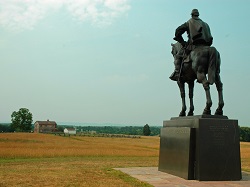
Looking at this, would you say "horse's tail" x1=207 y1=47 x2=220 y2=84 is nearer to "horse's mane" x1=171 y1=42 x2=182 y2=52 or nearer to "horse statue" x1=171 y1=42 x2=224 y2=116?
"horse statue" x1=171 y1=42 x2=224 y2=116

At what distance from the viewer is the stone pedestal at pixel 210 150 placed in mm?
9719

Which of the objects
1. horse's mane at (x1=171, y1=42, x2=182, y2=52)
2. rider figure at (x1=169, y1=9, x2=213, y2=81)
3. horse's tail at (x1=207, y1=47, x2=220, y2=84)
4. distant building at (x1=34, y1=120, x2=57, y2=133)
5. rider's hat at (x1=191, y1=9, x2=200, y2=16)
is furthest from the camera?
distant building at (x1=34, y1=120, x2=57, y2=133)

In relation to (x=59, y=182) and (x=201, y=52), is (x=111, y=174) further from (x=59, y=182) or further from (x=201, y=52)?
(x=201, y=52)

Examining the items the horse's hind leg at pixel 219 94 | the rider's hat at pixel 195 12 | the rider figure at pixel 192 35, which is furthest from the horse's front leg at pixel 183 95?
the rider's hat at pixel 195 12

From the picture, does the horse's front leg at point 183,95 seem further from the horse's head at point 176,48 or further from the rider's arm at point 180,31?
the rider's arm at point 180,31

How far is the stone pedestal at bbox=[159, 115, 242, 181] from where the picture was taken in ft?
31.9

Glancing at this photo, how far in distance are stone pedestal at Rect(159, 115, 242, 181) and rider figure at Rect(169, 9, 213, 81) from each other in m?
2.37

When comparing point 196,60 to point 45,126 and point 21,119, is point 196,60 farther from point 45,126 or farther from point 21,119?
point 45,126

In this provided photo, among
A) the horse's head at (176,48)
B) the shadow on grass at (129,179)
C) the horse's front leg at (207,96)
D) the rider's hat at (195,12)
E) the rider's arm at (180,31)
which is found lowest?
the shadow on grass at (129,179)

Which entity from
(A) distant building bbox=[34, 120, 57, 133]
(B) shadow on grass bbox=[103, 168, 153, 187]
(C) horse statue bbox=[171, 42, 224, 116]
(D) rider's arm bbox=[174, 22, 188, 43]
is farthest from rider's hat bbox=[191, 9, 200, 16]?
(A) distant building bbox=[34, 120, 57, 133]

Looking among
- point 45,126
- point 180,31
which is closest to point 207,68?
point 180,31

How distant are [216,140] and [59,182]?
446 cm

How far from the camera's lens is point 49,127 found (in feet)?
481

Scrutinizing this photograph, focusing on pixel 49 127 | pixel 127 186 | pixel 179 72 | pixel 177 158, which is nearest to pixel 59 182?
pixel 127 186
